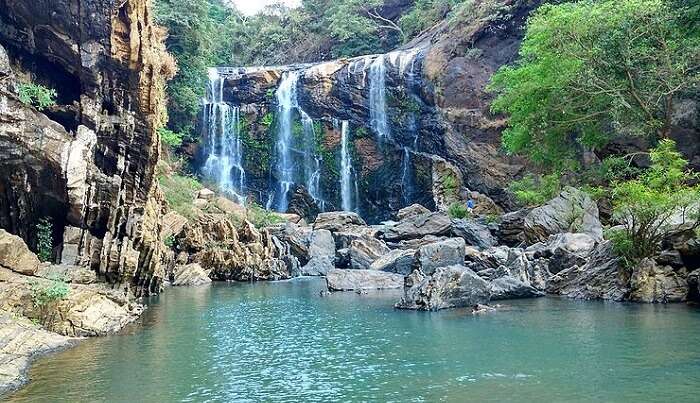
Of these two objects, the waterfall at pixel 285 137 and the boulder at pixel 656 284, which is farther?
the waterfall at pixel 285 137

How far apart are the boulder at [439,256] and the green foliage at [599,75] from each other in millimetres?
8986

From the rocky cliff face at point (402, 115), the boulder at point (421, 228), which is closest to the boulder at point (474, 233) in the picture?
the boulder at point (421, 228)

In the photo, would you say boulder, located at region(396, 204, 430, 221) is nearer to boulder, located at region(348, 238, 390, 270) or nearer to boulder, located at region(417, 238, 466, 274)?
boulder, located at region(348, 238, 390, 270)

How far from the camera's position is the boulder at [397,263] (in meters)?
29.4

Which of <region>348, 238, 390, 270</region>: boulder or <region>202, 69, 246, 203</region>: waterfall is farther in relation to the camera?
<region>202, 69, 246, 203</region>: waterfall

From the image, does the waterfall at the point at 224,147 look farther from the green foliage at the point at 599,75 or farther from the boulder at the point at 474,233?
the green foliage at the point at 599,75

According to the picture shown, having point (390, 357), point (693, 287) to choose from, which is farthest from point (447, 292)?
point (693, 287)

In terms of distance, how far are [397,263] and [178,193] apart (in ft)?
44.1

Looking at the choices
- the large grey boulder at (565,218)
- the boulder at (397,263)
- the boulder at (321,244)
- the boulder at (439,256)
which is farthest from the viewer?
the boulder at (321,244)

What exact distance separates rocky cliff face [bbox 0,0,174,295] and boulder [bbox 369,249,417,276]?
39.3 feet

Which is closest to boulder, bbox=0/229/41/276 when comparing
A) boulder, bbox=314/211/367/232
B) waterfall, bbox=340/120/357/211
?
boulder, bbox=314/211/367/232

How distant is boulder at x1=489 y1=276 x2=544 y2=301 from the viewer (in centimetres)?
2250

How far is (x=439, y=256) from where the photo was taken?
25.5m

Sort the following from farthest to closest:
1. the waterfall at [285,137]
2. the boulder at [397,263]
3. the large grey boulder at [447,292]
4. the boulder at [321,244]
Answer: the waterfall at [285,137] → the boulder at [321,244] → the boulder at [397,263] → the large grey boulder at [447,292]
